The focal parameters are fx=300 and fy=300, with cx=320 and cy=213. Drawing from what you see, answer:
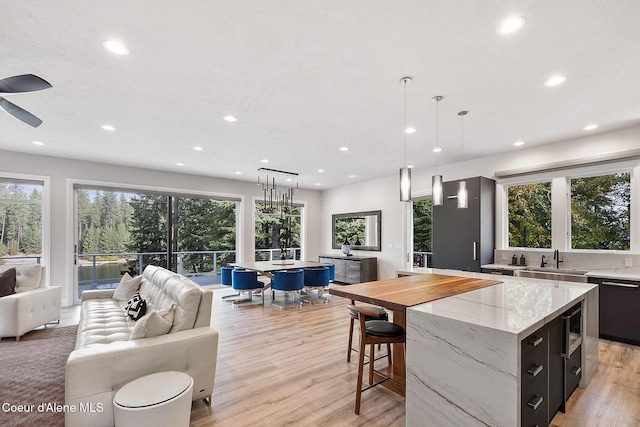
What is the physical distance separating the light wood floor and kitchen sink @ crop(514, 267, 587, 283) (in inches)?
32.5

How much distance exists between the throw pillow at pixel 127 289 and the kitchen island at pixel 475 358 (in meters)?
3.85

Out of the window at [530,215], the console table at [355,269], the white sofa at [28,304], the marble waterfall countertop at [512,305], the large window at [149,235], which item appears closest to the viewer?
the marble waterfall countertop at [512,305]

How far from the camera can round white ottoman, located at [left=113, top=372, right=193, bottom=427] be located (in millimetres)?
1740

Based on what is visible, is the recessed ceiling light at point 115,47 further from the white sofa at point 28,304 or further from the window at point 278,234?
the window at point 278,234

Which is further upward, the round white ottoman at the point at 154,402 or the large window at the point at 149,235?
the large window at the point at 149,235

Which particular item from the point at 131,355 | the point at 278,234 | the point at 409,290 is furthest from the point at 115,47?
the point at 278,234

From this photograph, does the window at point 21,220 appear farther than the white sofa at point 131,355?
Yes

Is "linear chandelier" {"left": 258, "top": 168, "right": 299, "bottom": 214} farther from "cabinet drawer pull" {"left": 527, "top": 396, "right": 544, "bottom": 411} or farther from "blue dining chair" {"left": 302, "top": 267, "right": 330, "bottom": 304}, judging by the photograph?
"cabinet drawer pull" {"left": 527, "top": 396, "right": 544, "bottom": 411}

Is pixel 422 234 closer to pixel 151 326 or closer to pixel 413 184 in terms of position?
pixel 413 184

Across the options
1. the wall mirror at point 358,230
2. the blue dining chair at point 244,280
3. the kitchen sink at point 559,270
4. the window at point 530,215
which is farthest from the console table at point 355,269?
the kitchen sink at point 559,270

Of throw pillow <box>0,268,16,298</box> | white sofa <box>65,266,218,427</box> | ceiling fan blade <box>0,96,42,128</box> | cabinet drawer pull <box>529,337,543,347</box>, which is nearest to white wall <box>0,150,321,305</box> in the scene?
throw pillow <box>0,268,16,298</box>

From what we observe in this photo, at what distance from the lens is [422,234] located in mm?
7902

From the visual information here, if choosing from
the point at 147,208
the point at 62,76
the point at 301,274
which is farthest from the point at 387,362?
the point at 147,208

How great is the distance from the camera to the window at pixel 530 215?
486 centimetres
